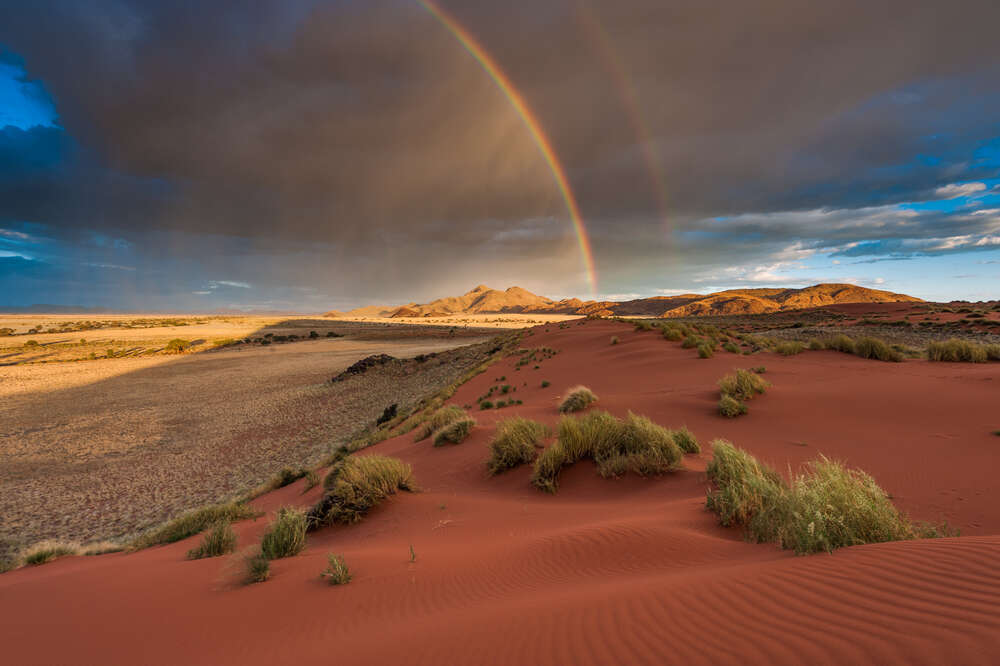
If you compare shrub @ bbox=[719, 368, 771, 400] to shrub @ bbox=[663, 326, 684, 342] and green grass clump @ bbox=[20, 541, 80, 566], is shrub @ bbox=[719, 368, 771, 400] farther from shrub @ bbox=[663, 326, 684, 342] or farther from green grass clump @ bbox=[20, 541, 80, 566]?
green grass clump @ bbox=[20, 541, 80, 566]

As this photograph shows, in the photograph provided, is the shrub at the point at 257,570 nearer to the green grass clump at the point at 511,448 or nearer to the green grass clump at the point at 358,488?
the green grass clump at the point at 358,488

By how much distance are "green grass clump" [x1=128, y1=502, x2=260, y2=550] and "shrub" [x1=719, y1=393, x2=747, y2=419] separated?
10.2 metres

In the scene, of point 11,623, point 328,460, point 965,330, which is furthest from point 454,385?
point 965,330

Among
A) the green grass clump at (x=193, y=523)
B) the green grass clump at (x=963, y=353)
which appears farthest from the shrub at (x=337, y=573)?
the green grass clump at (x=963, y=353)

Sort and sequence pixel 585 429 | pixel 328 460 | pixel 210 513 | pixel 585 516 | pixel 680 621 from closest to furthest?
pixel 680 621
pixel 585 516
pixel 585 429
pixel 210 513
pixel 328 460

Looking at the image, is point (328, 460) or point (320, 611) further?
point (328, 460)

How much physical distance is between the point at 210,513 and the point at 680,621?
9.17 m

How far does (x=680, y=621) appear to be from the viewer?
247 cm

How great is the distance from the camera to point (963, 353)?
13.5 m

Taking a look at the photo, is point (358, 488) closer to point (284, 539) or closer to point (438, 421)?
point (284, 539)

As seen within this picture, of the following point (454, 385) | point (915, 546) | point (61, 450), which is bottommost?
point (61, 450)

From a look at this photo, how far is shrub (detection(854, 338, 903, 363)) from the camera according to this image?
575 inches

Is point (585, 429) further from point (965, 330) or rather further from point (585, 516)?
point (965, 330)

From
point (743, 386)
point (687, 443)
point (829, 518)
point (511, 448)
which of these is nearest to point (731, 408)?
point (743, 386)
